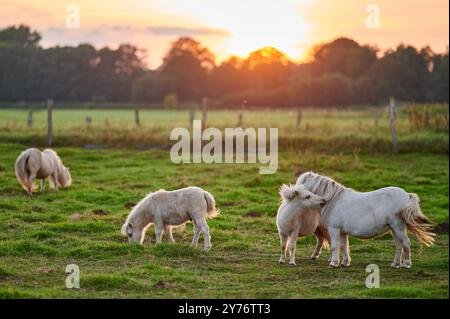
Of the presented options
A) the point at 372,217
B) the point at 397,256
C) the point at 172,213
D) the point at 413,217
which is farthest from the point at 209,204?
the point at 413,217

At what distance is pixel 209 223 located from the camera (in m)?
14.8

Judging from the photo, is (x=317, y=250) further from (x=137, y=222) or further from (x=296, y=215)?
(x=137, y=222)

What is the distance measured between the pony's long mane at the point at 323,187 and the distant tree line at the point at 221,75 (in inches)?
1860

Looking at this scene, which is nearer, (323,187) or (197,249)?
(323,187)

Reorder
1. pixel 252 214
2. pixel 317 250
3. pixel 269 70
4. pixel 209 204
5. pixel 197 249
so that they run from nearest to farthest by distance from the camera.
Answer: pixel 197 249 < pixel 317 250 < pixel 209 204 < pixel 252 214 < pixel 269 70

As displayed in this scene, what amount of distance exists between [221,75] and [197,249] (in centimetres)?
6942

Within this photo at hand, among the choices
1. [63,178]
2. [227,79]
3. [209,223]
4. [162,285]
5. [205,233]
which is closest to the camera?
[162,285]

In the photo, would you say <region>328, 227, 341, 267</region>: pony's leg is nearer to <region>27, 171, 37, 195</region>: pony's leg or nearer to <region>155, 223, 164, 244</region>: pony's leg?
<region>155, 223, 164, 244</region>: pony's leg

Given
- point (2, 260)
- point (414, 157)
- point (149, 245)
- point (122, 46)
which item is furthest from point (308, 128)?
point (122, 46)

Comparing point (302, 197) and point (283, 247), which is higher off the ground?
point (302, 197)

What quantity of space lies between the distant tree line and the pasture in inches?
1272

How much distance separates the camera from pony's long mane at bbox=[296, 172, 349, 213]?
451 inches

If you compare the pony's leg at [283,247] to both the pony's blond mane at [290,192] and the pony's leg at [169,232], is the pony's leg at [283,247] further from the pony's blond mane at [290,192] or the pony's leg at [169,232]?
the pony's leg at [169,232]
